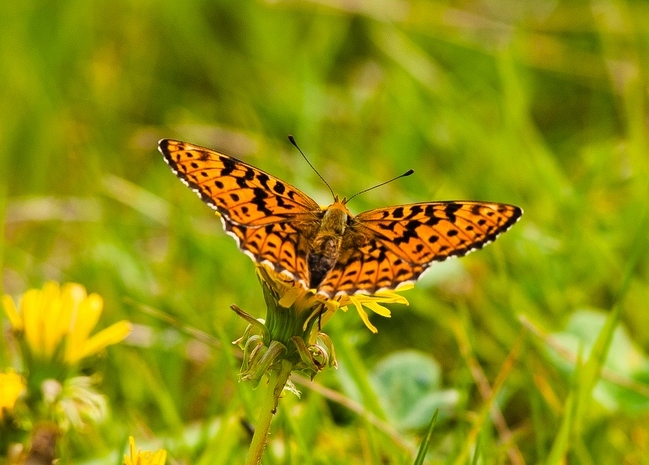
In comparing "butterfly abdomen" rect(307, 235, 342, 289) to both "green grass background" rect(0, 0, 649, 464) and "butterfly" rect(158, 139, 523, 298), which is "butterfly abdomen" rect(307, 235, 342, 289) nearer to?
"butterfly" rect(158, 139, 523, 298)

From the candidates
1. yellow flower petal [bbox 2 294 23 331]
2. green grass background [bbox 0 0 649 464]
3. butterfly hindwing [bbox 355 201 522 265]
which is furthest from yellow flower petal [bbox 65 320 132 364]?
butterfly hindwing [bbox 355 201 522 265]

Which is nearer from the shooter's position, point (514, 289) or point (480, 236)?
point (480, 236)

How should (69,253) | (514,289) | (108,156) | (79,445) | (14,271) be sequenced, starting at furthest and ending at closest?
(108,156), (69,253), (14,271), (514,289), (79,445)

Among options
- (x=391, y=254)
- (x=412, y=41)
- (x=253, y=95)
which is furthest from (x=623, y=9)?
(x=391, y=254)

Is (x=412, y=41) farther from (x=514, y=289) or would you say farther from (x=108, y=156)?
(x=514, y=289)

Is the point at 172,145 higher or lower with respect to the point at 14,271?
higher

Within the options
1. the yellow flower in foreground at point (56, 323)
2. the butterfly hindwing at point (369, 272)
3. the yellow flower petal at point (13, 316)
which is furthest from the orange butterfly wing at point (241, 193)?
the yellow flower petal at point (13, 316)

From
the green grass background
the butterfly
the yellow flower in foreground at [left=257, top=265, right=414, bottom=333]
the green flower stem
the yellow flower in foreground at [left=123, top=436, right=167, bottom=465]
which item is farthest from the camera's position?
the green grass background
